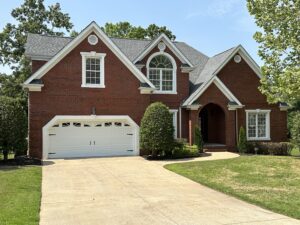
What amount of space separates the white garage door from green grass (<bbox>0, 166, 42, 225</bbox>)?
16.2 feet

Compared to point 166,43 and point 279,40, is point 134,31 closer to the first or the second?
point 166,43

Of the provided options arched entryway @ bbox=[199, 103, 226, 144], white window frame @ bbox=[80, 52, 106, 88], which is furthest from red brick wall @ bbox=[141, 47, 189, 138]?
white window frame @ bbox=[80, 52, 106, 88]

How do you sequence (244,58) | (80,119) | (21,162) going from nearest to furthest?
(21,162), (80,119), (244,58)

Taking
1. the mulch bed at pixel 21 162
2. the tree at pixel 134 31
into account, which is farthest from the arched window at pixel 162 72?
the tree at pixel 134 31

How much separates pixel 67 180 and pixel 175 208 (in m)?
5.54

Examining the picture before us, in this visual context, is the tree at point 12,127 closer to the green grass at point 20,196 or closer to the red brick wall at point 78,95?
the red brick wall at point 78,95

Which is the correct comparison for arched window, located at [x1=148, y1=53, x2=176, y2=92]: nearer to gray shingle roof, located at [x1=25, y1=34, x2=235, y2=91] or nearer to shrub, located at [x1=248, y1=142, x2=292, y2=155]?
gray shingle roof, located at [x1=25, y1=34, x2=235, y2=91]

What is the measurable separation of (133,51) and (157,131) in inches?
340

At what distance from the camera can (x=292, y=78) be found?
18172 mm

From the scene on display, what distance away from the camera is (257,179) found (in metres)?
13.1

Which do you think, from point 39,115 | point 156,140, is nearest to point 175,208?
point 156,140

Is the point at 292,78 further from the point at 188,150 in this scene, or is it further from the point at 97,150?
the point at 97,150

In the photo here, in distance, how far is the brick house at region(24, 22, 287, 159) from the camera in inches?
807

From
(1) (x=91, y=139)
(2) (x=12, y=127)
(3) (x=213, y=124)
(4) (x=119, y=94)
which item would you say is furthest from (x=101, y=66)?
(3) (x=213, y=124)
